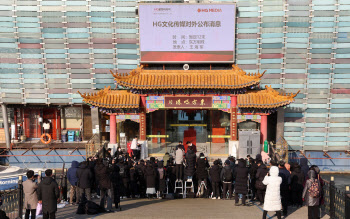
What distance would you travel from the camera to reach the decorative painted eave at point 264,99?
22469mm

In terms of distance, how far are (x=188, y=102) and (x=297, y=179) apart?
11138mm

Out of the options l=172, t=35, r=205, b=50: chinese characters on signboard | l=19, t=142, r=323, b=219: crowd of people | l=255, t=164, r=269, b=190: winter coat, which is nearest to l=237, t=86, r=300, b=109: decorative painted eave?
l=172, t=35, r=205, b=50: chinese characters on signboard

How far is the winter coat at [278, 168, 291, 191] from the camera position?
12.8 meters

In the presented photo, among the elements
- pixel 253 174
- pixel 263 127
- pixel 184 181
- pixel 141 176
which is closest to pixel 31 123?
pixel 141 176

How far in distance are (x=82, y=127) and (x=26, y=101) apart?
4820mm

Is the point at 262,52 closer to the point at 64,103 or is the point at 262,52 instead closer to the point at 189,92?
the point at 189,92

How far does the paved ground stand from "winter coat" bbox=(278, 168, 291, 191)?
1.11 m

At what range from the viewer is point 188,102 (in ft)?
76.9

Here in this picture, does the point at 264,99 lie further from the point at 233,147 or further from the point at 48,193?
the point at 48,193

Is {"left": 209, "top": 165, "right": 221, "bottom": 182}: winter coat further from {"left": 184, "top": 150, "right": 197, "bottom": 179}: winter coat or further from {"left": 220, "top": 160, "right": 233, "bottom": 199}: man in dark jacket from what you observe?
{"left": 184, "top": 150, "right": 197, "bottom": 179}: winter coat

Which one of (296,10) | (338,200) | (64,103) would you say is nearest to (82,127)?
(64,103)

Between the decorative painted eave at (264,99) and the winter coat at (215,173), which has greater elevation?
the decorative painted eave at (264,99)

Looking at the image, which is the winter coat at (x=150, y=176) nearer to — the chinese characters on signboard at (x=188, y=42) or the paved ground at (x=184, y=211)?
the paved ground at (x=184, y=211)

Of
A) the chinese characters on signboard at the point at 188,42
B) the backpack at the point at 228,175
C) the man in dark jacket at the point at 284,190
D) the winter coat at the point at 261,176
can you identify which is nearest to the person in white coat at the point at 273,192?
the man in dark jacket at the point at 284,190
